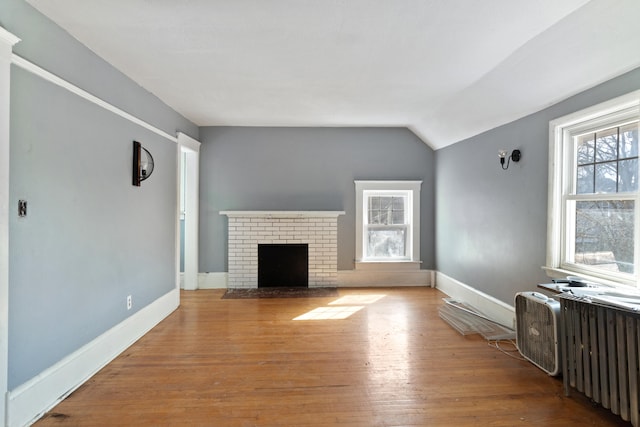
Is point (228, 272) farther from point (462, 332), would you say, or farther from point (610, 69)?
point (610, 69)

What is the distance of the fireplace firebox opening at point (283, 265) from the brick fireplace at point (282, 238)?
0.08 metres

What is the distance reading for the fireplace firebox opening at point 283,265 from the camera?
5.29m

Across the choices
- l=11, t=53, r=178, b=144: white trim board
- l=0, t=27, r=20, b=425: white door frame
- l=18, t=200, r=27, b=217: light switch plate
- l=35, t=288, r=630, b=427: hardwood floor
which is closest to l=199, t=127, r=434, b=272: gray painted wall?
l=11, t=53, r=178, b=144: white trim board

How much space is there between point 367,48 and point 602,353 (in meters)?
2.56

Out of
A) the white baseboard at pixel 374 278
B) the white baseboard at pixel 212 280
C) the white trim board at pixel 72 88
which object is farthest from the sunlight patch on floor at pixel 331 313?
the white trim board at pixel 72 88

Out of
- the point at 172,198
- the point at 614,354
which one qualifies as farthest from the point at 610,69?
the point at 172,198

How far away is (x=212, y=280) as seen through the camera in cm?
524

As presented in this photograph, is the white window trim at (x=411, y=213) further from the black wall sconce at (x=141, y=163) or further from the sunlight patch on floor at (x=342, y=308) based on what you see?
the black wall sconce at (x=141, y=163)

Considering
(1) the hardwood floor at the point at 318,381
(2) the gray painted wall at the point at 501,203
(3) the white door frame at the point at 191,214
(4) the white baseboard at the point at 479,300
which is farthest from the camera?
(3) the white door frame at the point at 191,214

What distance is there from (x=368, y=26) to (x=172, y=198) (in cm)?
304

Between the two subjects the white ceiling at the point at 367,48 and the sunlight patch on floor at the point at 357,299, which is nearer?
the white ceiling at the point at 367,48

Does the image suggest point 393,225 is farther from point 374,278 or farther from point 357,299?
point 357,299

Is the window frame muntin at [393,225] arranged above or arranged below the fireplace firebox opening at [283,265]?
above

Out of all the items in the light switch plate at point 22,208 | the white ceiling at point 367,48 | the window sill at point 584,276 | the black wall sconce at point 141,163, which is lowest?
the window sill at point 584,276
